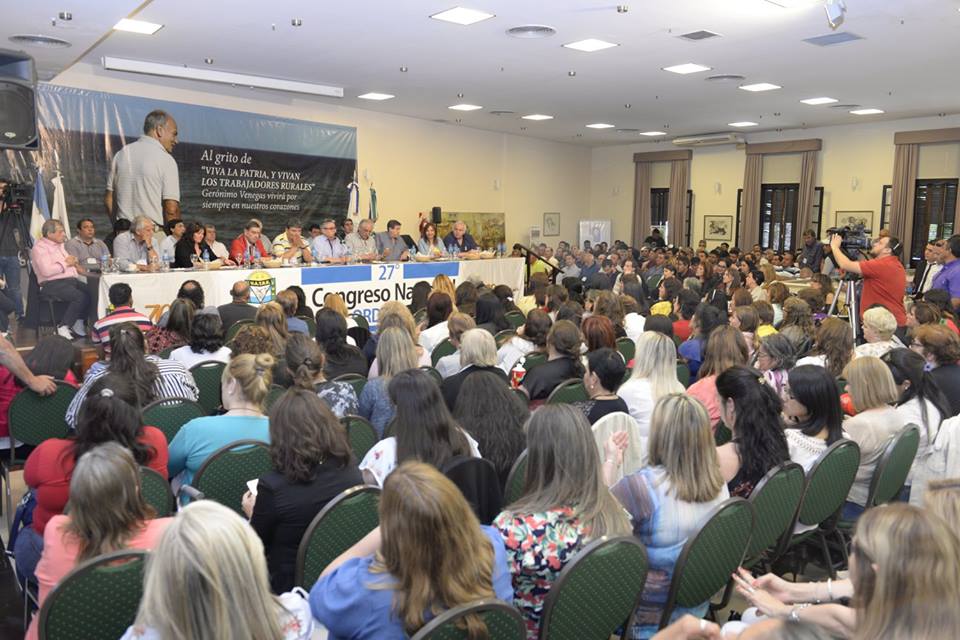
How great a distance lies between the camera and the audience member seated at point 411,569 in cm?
168

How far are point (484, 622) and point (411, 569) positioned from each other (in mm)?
199

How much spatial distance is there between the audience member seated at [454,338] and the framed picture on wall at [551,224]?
13.9 meters

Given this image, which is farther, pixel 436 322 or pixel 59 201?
pixel 59 201

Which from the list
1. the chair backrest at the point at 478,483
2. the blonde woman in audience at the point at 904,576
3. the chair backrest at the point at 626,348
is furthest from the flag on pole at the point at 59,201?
the blonde woman in audience at the point at 904,576

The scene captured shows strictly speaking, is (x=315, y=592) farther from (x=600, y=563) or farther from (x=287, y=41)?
(x=287, y=41)

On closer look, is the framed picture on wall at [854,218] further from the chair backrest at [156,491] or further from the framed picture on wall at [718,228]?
the chair backrest at [156,491]

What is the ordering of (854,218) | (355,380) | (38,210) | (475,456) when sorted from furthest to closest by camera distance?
(854,218) < (38,210) < (355,380) < (475,456)

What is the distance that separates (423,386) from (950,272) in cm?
783

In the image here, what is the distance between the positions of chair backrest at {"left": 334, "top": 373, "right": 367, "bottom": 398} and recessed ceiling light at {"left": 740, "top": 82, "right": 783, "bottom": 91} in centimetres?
869

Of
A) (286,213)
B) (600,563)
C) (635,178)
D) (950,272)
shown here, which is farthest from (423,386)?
(635,178)

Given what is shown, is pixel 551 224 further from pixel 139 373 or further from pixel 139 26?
pixel 139 373

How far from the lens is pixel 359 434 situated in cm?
348

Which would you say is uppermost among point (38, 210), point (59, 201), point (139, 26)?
point (139, 26)

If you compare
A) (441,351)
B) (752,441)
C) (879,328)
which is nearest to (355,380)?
(441,351)
